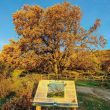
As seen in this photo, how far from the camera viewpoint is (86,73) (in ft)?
162

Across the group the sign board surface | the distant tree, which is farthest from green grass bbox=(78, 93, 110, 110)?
the distant tree

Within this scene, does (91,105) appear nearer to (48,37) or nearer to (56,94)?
(56,94)

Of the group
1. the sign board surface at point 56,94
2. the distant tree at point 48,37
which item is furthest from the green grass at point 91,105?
the distant tree at point 48,37

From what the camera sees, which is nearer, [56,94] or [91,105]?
[56,94]

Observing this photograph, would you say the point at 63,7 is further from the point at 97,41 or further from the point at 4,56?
the point at 4,56

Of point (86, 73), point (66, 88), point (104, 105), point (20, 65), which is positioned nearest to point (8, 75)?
point (104, 105)

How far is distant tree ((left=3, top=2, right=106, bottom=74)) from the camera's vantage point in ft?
156

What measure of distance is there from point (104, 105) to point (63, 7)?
2962cm

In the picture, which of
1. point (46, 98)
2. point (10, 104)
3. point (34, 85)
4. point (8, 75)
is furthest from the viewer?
point (8, 75)

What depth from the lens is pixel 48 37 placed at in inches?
1929

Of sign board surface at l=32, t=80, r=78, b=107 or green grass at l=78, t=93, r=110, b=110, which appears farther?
green grass at l=78, t=93, r=110, b=110

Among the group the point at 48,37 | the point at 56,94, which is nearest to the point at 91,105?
the point at 56,94

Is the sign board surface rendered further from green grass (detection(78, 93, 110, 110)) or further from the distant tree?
the distant tree

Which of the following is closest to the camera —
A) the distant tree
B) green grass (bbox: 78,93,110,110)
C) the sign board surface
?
the sign board surface
